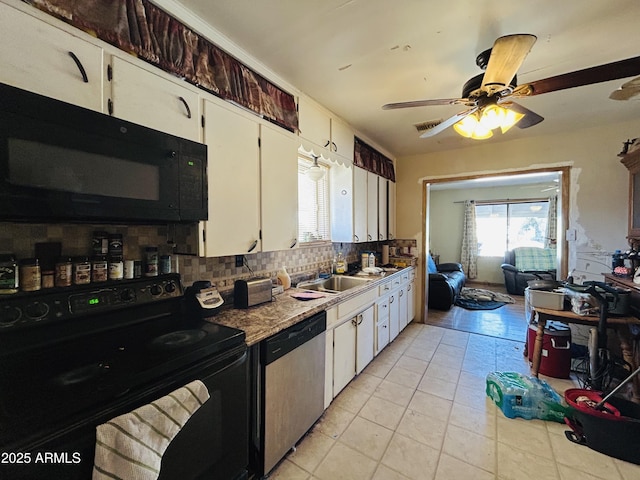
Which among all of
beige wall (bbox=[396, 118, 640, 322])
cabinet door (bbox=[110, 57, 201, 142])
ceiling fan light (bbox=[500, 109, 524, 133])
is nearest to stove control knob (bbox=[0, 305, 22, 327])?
cabinet door (bbox=[110, 57, 201, 142])

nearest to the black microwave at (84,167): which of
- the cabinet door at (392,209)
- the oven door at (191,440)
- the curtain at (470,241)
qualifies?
the oven door at (191,440)

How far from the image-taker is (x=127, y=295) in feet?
4.05

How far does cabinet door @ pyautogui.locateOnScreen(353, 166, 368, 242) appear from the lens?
2975 millimetres

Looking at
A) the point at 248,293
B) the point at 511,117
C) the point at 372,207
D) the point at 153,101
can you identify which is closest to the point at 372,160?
the point at 372,207

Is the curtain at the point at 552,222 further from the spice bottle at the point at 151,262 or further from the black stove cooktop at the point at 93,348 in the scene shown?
the spice bottle at the point at 151,262

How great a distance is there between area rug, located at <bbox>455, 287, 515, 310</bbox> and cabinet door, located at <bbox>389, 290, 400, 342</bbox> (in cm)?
205

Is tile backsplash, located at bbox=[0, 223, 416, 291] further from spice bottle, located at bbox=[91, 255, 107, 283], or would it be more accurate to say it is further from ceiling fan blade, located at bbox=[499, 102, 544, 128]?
ceiling fan blade, located at bbox=[499, 102, 544, 128]

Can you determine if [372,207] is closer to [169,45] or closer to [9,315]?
[169,45]

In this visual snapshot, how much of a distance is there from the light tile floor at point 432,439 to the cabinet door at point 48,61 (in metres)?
2.03

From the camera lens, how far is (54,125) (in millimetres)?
901

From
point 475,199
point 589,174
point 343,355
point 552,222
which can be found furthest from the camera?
point 475,199

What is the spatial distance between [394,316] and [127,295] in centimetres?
267

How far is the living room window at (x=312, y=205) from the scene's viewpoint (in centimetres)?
269

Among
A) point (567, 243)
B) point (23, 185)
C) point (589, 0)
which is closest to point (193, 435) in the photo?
point (23, 185)
